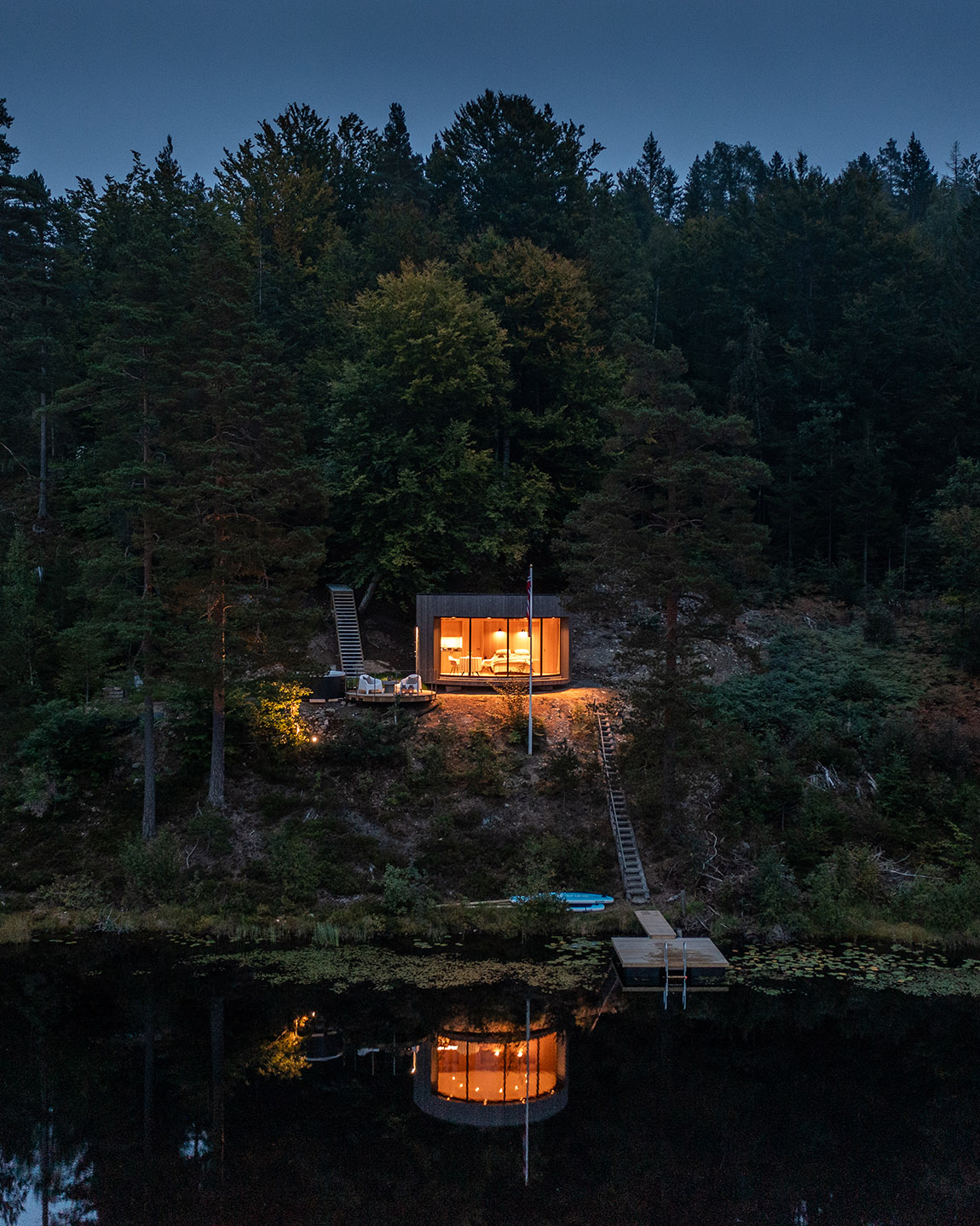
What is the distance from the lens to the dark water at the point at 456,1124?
1138 cm

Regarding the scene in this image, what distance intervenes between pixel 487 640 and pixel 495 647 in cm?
35

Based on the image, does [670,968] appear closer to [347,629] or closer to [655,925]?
[655,925]

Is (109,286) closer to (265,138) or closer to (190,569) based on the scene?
(190,569)

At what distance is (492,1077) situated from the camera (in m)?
14.7

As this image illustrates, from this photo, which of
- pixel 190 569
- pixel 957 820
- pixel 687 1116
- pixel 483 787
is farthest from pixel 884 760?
pixel 190 569

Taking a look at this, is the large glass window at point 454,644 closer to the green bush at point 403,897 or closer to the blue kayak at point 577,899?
the green bush at point 403,897

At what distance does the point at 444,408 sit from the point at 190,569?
14.5 m

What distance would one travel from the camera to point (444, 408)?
116 feet

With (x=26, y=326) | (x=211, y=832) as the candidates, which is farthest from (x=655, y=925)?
(x=26, y=326)

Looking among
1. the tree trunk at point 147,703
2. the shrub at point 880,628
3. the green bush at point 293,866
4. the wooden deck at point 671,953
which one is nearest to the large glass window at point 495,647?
the green bush at point 293,866

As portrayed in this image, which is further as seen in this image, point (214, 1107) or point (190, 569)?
point (190, 569)

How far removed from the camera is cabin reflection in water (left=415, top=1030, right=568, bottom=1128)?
13664mm

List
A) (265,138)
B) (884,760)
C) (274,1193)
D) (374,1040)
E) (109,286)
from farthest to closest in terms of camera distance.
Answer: (265,138) < (884,760) < (109,286) < (374,1040) < (274,1193)

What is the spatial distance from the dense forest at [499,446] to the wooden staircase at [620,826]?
93cm
